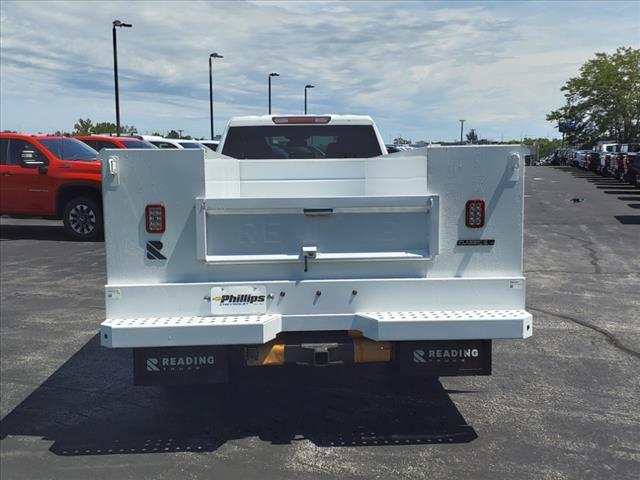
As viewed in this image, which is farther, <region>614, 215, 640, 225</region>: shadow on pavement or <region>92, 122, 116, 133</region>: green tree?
<region>92, 122, 116, 133</region>: green tree

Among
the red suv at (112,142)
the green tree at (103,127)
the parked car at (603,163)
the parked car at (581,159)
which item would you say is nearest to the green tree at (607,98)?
the parked car at (581,159)

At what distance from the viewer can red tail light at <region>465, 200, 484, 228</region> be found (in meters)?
4.18

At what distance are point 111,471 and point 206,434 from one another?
2.26 feet

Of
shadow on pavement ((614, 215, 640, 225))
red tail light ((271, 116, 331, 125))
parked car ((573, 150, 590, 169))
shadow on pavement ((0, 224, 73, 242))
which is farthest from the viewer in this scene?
parked car ((573, 150, 590, 169))

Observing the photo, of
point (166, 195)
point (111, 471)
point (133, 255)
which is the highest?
point (166, 195)

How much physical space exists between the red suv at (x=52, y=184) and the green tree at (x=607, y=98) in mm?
59030

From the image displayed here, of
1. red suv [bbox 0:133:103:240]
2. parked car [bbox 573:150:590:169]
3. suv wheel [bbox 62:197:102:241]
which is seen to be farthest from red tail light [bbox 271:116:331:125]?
parked car [bbox 573:150:590:169]

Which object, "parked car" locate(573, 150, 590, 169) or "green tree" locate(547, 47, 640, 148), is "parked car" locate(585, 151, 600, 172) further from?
"green tree" locate(547, 47, 640, 148)

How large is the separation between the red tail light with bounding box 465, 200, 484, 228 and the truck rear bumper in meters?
0.55

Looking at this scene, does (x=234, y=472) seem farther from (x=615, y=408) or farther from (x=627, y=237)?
(x=627, y=237)

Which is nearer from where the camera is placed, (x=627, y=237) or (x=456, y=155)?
(x=456, y=155)

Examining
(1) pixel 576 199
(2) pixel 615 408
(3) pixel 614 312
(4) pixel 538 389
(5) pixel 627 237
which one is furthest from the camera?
(1) pixel 576 199

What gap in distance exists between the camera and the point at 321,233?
415 cm

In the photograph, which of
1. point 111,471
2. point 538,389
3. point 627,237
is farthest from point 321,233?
point 627,237
